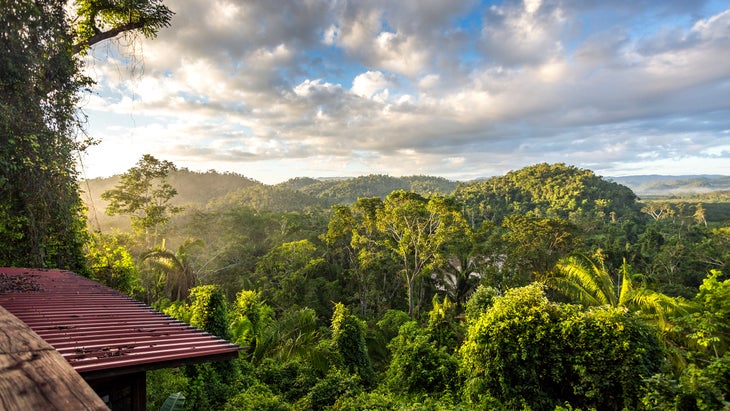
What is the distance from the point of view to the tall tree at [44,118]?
22.0ft

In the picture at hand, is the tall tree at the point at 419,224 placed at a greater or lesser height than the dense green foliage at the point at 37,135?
lesser

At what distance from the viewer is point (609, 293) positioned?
35.7ft

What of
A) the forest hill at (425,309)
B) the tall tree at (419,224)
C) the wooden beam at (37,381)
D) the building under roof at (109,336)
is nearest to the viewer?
the wooden beam at (37,381)

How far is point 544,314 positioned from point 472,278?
15.4 metres

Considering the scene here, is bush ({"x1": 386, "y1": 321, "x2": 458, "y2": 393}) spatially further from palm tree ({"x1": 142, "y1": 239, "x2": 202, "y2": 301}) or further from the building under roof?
palm tree ({"x1": 142, "y1": 239, "x2": 202, "y2": 301})

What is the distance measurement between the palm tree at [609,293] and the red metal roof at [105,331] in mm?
10027

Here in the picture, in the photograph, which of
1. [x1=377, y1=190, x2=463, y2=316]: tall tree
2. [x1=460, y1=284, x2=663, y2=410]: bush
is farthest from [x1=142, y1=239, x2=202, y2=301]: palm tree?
[x1=460, y1=284, x2=663, y2=410]: bush

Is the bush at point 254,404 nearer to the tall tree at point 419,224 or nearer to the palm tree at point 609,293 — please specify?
the palm tree at point 609,293

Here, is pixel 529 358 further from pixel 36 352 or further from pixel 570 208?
pixel 570 208

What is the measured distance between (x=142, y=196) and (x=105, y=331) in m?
22.5

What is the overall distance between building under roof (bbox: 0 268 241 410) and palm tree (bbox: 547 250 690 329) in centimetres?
1004

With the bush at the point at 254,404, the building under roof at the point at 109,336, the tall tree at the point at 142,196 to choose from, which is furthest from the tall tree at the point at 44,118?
the tall tree at the point at 142,196

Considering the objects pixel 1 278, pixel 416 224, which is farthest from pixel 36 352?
pixel 416 224

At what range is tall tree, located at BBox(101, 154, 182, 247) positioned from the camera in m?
20.9
